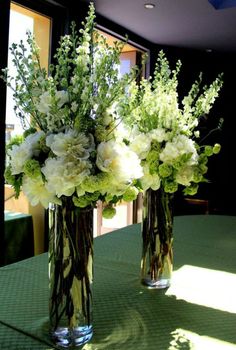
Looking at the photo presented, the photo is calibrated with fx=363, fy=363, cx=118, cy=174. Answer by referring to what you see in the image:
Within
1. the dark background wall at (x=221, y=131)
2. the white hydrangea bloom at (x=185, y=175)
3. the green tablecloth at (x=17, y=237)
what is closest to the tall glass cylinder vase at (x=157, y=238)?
the white hydrangea bloom at (x=185, y=175)

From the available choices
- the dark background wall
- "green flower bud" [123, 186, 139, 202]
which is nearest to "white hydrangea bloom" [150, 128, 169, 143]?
"green flower bud" [123, 186, 139, 202]

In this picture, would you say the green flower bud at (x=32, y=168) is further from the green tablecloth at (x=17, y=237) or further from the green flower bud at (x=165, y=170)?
the green tablecloth at (x=17, y=237)

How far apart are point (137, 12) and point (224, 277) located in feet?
9.74

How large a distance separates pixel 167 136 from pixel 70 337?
0.63 metres

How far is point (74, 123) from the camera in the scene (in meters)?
0.82

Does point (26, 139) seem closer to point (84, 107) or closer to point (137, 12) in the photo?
point (84, 107)

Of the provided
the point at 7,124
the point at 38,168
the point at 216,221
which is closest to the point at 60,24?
the point at 7,124

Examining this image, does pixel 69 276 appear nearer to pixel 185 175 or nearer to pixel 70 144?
pixel 70 144

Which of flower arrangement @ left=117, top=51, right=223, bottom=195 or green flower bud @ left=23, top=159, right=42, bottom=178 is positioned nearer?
green flower bud @ left=23, top=159, right=42, bottom=178

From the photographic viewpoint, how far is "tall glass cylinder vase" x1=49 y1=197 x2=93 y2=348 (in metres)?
0.85

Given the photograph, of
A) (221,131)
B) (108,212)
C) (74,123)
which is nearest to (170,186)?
(108,212)

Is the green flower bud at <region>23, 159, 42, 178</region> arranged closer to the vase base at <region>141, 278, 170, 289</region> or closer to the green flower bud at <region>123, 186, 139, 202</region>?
the green flower bud at <region>123, 186, 139, 202</region>

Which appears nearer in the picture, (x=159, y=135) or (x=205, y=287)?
(x=159, y=135)

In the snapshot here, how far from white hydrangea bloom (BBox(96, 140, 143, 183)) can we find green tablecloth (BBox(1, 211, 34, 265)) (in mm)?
2207
